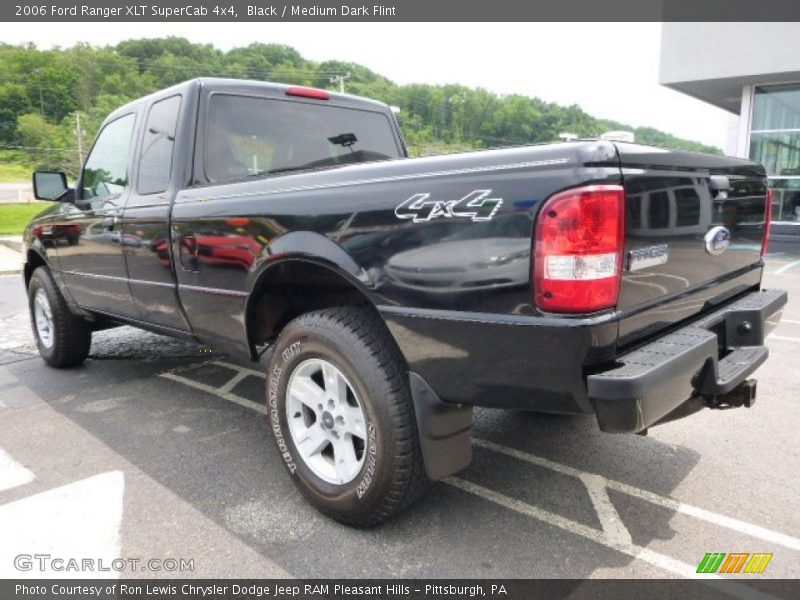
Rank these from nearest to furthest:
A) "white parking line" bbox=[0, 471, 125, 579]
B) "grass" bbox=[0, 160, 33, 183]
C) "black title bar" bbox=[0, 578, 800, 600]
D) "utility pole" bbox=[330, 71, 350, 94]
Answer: "black title bar" bbox=[0, 578, 800, 600] < "white parking line" bbox=[0, 471, 125, 579] < "utility pole" bbox=[330, 71, 350, 94] < "grass" bbox=[0, 160, 33, 183]

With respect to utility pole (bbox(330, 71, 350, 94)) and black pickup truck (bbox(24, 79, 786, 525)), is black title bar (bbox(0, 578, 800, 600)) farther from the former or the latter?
utility pole (bbox(330, 71, 350, 94))

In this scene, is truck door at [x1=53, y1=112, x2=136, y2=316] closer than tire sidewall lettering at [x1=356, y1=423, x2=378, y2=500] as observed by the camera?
No

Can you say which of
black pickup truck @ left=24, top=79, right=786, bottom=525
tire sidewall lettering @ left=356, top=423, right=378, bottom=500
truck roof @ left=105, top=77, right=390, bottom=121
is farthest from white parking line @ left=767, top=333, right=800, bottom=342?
tire sidewall lettering @ left=356, top=423, right=378, bottom=500

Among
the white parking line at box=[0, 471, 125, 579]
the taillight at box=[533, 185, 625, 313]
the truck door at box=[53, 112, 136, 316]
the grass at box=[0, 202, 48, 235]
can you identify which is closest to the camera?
the taillight at box=[533, 185, 625, 313]

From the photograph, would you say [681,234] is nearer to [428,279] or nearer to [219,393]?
[428,279]

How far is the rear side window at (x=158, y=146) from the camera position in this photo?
3.34m

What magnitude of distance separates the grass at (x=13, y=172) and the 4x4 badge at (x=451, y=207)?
68.6m

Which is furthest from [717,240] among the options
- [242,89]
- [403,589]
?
[242,89]

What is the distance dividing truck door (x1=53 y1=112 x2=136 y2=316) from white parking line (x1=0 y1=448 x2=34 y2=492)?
1.08 metres

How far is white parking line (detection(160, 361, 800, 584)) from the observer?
222cm

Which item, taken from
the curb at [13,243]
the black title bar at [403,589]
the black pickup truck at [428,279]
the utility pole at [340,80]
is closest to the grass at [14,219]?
the curb at [13,243]

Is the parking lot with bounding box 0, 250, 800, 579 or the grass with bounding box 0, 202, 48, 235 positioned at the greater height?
the parking lot with bounding box 0, 250, 800, 579

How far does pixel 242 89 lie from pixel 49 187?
2029 mm

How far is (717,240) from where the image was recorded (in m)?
2.43
